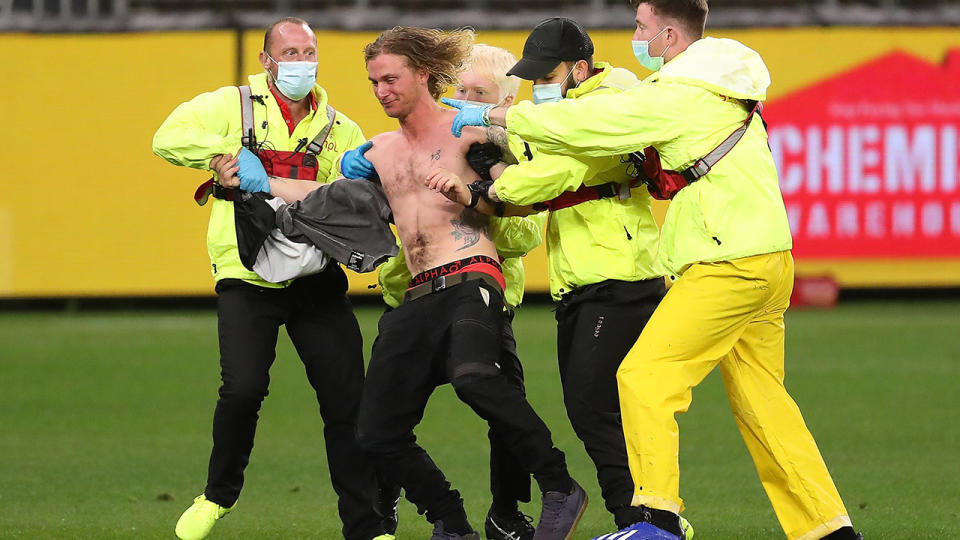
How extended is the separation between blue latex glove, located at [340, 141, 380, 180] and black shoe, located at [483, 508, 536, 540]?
1751mm

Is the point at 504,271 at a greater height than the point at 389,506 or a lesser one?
greater

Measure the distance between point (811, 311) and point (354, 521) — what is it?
12.5m

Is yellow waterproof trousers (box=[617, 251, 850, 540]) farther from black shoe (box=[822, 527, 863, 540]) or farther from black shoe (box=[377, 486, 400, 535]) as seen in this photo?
black shoe (box=[377, 486, 400, 535])

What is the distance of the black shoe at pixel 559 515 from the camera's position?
5.90 meters

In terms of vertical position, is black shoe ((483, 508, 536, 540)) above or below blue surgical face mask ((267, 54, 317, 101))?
below

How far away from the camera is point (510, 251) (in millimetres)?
6699

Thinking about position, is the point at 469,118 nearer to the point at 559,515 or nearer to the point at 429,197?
the point at 429,197

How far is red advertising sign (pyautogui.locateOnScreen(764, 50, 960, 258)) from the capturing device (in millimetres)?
18516

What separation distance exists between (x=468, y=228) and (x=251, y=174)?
42.7 inches

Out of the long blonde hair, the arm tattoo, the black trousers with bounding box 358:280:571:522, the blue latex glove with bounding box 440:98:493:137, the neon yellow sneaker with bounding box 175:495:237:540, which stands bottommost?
the neon yellow sneaker with bounding box 175:495:237:540

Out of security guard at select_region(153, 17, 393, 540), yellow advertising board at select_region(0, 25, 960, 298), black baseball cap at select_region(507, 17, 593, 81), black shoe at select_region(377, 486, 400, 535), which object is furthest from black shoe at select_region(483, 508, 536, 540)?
yellow advertising board at select_region(0, 25, 960, 298)

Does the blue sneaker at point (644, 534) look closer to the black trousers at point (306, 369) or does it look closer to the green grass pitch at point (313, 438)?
the green grass pitch at point (313, 438)

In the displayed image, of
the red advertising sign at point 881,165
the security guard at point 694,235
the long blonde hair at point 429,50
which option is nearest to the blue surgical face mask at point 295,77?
the long blonde hair at point 429,50

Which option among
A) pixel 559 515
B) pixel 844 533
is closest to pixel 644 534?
pixel 559 515
